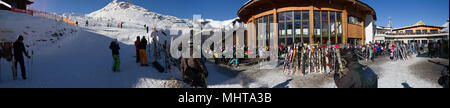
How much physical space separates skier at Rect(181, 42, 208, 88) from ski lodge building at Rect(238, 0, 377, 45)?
7664 mm

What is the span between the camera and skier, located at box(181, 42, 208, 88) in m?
2.04

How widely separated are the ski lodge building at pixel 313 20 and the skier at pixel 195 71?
25.1 ft

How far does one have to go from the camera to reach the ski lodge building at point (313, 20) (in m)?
8.81

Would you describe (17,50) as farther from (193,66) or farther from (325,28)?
(325,28)

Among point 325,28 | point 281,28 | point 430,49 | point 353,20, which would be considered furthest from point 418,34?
point 353,20

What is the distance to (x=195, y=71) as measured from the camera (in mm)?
2113

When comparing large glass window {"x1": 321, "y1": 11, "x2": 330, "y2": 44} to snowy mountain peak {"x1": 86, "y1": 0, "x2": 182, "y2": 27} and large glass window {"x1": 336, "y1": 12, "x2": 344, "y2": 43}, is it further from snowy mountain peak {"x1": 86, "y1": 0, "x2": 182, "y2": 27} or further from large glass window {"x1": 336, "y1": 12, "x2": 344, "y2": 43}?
snowy mountain peak {"x1": 86, "y1": 0, "x2": 182, "y2": 27}

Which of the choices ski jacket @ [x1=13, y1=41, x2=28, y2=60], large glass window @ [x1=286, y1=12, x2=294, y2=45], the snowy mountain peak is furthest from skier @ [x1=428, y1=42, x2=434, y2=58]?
large glass window @ [x1=286, y1=12, x2=294, y2=45]

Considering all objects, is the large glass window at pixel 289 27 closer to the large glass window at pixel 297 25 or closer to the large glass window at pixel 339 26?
the large glass window at pixel 297 25

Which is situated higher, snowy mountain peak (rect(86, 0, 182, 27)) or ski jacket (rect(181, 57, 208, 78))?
snowy mountain peak (rect(86, 0, 182, 27))

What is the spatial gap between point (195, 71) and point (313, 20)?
31.2 ft
